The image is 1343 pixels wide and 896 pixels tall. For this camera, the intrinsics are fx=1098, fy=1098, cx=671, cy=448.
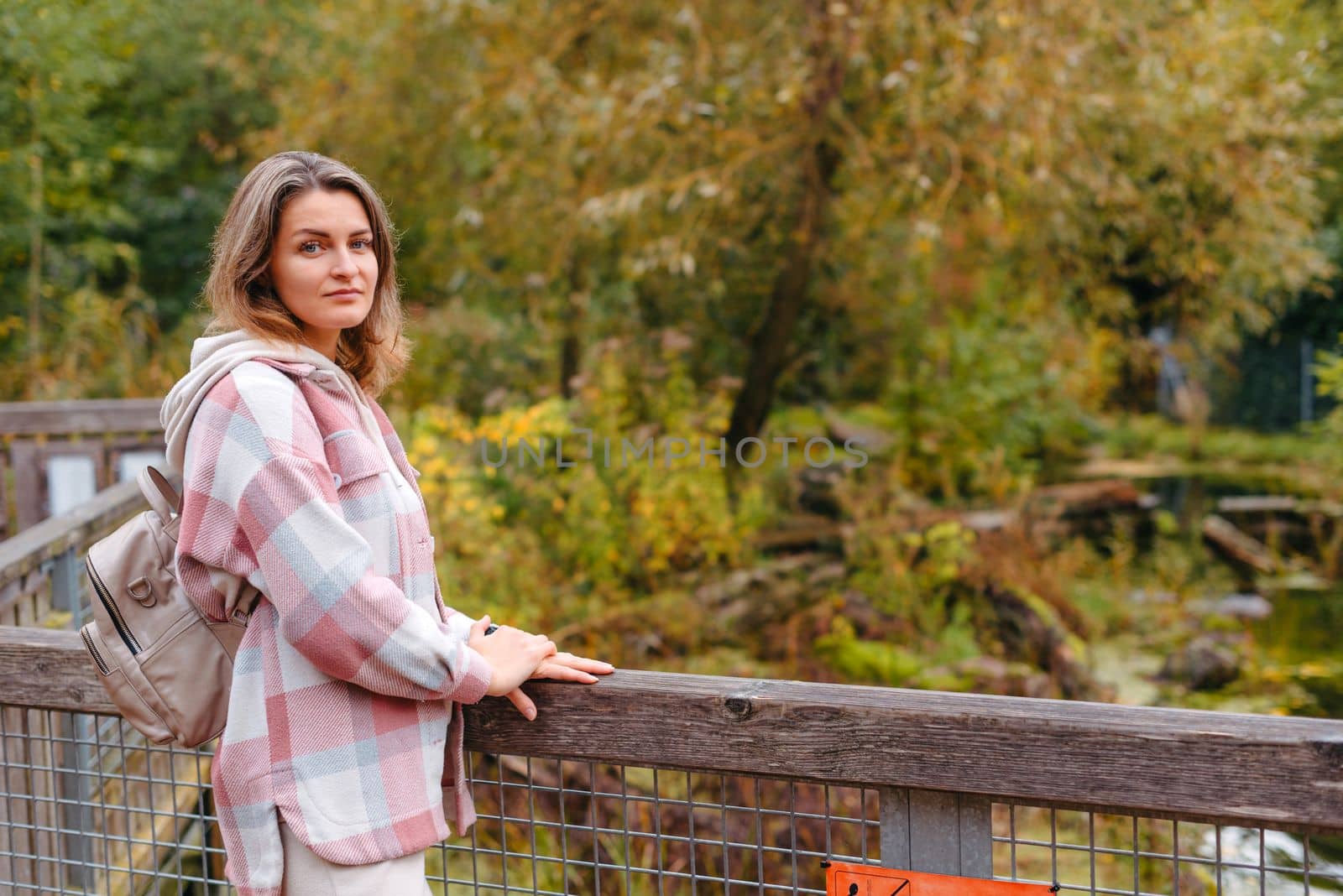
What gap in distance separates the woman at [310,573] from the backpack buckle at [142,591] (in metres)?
0.05

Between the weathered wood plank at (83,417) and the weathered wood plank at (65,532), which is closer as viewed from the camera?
the weathered wood plank at (65,532)

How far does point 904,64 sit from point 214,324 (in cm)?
502

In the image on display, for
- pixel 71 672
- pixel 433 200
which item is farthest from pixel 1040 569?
pixel 71 672

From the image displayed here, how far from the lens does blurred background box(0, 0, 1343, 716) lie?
589cm

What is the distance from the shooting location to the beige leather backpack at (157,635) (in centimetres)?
129

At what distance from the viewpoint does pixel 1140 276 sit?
7723mm

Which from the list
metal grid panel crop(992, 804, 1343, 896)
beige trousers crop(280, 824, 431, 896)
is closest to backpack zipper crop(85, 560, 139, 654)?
beige trousers crop(280, 824, 431, 896)

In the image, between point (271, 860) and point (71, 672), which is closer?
point (271, 860)

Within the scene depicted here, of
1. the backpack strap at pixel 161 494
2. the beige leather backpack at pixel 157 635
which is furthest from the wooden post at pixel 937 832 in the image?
the backpack strap at pixel 161 494

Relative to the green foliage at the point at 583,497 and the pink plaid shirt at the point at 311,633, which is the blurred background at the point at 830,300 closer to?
the green foliage at the point at 583,497

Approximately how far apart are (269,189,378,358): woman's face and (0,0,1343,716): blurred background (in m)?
4.11

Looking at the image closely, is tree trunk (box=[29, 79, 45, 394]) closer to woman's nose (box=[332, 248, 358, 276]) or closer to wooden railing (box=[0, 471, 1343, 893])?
wooden railing (box=[0, 471, 1343, 893])

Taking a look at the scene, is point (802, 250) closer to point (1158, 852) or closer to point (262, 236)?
point (1158, 852)

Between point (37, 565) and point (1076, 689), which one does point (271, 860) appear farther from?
point (1076, 689)
